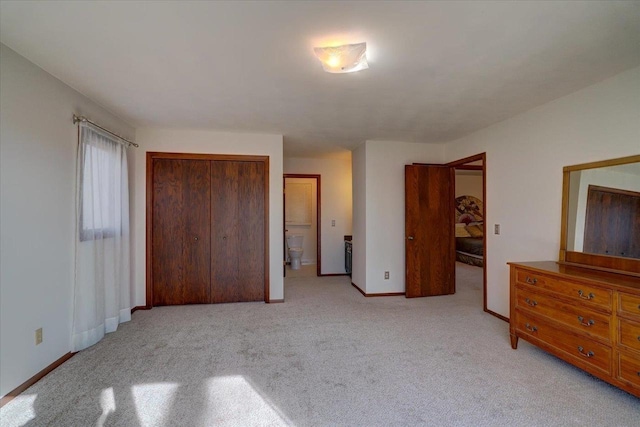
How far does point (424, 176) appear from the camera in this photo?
170 inches

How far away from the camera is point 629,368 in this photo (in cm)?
178

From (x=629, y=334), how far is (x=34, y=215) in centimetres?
410

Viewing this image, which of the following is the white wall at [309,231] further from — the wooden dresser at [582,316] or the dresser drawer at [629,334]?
the dresser drawer at [629,334]

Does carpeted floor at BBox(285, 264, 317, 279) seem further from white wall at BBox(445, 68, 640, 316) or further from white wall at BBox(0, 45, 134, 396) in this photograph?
white wall at BBox(0, 45, 134, 396)

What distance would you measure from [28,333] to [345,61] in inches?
115

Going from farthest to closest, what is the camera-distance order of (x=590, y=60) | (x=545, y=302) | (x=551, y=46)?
(x=545, y=302) < (x=590, y=60) < (x=551, y=46)

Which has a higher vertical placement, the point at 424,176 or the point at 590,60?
the point at 590,60

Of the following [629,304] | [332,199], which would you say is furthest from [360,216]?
[629,304]

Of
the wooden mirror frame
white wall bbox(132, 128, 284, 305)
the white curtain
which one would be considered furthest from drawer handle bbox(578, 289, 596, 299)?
the white curtain

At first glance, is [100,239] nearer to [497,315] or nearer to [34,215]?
[34,215]

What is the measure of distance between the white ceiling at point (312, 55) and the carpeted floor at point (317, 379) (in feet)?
7.55

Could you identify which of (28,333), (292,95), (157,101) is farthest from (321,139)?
(28,333)

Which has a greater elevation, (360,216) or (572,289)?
(360,216)

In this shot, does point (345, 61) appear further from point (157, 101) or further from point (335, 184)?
point (335, 184)
